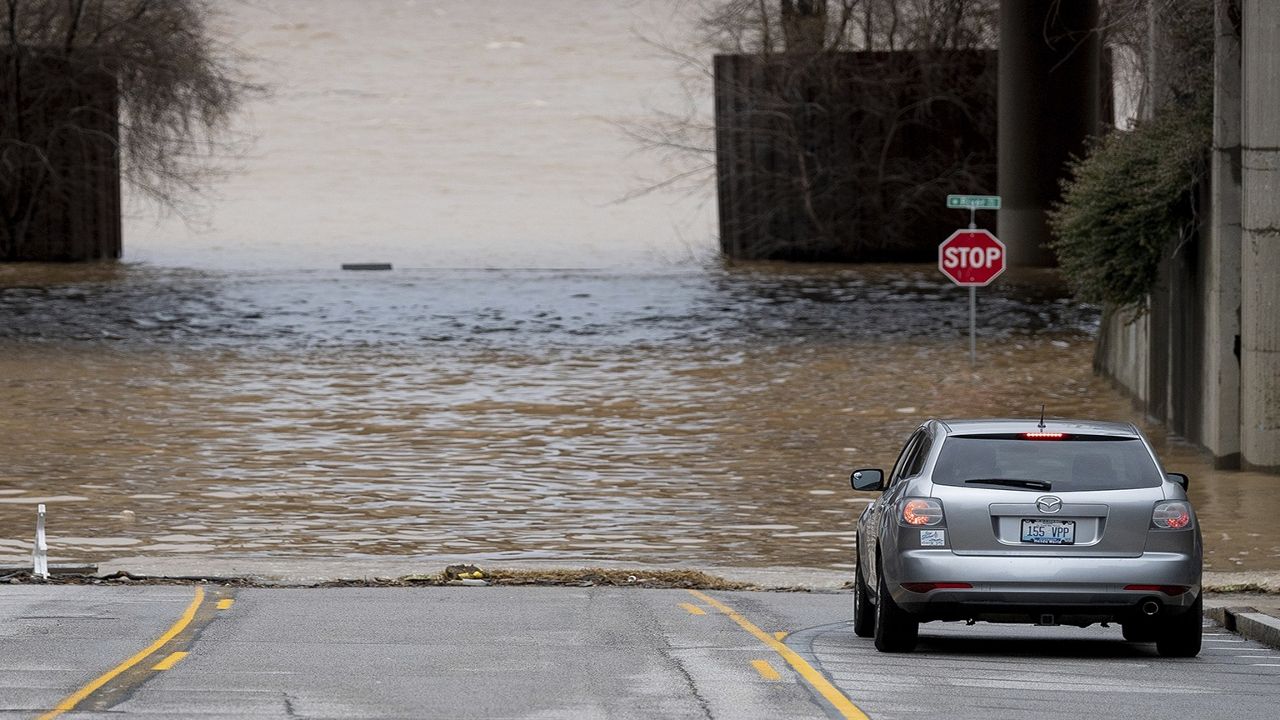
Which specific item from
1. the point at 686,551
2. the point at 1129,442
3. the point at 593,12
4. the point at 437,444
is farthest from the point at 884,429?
the point at 593,12

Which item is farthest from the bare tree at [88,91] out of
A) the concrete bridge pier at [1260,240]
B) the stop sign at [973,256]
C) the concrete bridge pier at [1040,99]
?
the concrete bridge pier at [1260,240]

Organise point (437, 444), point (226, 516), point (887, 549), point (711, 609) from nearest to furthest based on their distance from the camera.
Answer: point (887, 549) → point (711, 609) → point (226, 516) → point (437, 444)

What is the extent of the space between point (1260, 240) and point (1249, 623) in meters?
9.82

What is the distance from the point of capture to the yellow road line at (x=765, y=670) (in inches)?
435

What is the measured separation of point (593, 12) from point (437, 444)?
130034mm

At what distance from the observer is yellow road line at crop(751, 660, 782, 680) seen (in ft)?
36.3

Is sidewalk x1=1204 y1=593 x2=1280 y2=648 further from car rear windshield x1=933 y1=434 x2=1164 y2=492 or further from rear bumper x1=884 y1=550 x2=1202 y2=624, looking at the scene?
car rear windshield x1=933 y1=434 x2=1164 y2=492

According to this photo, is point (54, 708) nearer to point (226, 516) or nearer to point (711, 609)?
point (711, 609)

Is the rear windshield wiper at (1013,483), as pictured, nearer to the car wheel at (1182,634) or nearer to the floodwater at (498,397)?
the car wheel at (1182,634)

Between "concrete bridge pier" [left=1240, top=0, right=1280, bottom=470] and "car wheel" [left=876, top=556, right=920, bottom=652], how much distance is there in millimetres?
11286

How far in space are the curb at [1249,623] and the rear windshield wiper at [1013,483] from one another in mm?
2092

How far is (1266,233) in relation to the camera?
22.6 m

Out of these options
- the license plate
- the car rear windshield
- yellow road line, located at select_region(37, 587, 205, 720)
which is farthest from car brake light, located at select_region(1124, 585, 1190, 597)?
yellow road line, located at select_region(37, 587, 205, 720)

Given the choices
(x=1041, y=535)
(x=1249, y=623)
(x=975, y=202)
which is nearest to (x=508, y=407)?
(x=975, y=202)
